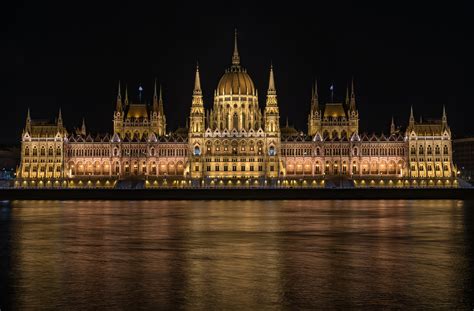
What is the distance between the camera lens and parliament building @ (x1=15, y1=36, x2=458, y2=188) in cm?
13100

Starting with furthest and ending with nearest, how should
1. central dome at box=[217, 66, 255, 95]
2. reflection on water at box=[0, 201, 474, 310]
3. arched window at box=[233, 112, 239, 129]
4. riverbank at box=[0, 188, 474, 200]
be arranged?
central dome at box=[217, 66, 255, 95] < arched window at box=[233, 112, 239, 129] < riverbank at box=[0, 188, 474, 200] < reflection on water at box=[0, 201, 474, 310]

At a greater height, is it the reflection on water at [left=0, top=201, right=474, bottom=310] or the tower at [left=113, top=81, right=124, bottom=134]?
the tower at [left=113, top=81, right=124, bottom=134]

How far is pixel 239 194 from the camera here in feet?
335

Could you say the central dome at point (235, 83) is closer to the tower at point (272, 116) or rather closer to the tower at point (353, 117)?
the tower at point (272, 116)

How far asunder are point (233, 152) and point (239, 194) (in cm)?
3081

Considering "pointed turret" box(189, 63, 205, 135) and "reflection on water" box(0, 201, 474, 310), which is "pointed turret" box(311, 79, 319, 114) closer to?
"pointed turret" box(189, 63, 205, 135)

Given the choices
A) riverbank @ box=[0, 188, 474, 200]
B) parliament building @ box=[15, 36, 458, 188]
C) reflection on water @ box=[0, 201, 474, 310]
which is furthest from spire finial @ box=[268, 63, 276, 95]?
reflection on water @ box=[0, 201, 474, 310]

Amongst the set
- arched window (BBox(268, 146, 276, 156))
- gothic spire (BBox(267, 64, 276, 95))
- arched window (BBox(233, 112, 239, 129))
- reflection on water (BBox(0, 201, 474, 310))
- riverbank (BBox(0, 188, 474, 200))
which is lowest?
reflection on water (BBox(0, 201, 474, 310))

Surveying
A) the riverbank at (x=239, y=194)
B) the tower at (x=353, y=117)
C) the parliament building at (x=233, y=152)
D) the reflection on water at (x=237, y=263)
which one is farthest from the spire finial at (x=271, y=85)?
the reflection on water at (x=237, y=263)

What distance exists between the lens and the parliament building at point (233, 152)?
131 meters

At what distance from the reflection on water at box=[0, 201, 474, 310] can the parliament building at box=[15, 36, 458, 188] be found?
236 ft

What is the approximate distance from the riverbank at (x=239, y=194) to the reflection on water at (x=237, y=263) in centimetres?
4097

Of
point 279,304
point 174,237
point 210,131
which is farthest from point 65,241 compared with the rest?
point 210,131

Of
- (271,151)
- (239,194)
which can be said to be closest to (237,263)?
(239,194)
